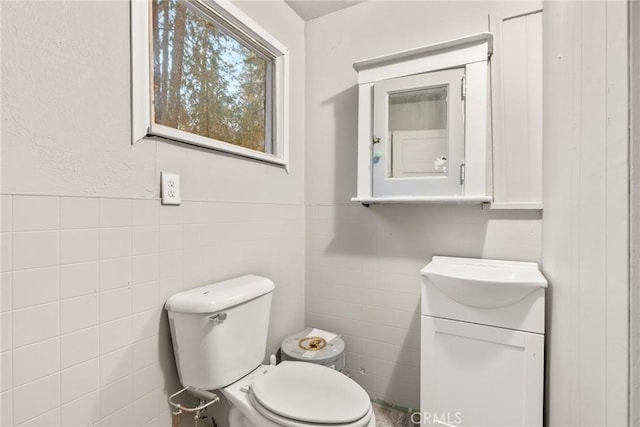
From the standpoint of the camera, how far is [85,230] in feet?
2.77

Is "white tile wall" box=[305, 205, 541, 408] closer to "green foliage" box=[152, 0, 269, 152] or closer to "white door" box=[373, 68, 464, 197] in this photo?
"white door" box=[373, 68, 464, 197]

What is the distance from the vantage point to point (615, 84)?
1.48 feet

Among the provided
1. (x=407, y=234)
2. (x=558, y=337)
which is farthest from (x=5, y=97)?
(x=558, y=337)

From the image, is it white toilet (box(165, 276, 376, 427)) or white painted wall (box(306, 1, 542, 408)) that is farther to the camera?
white painted wall (box(306, 1, 542, 408))

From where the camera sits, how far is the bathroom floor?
1488 mm

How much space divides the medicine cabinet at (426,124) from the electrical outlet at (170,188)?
853 mm

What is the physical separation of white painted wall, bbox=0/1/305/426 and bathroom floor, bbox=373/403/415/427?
1.01 m

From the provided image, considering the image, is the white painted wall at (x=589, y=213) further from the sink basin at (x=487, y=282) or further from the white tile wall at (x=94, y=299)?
the white tile wall at (x=94, y=299)

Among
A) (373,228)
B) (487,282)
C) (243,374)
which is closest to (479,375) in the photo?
(487,282)
